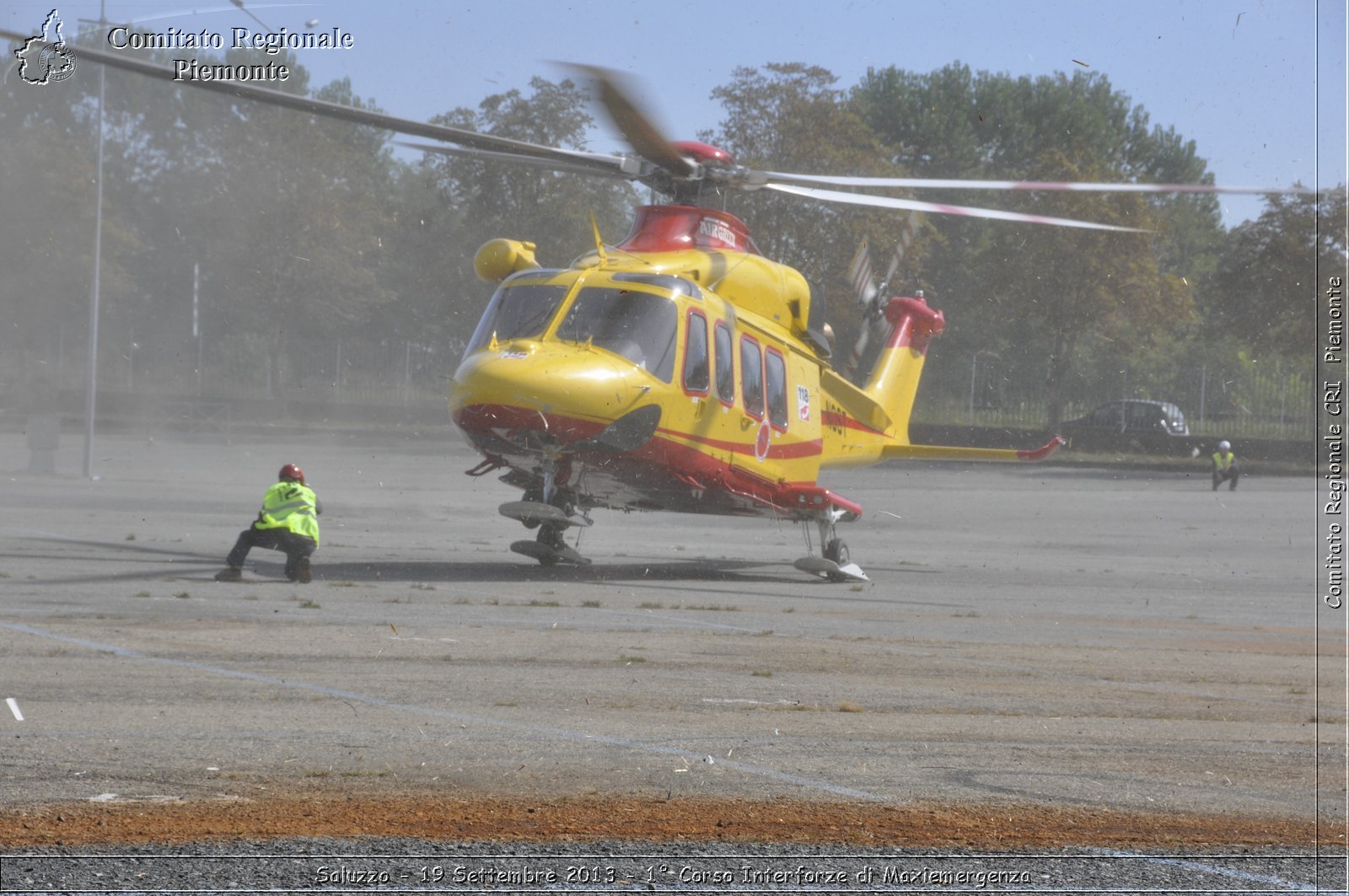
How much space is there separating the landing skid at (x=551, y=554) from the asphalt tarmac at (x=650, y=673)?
169 mm

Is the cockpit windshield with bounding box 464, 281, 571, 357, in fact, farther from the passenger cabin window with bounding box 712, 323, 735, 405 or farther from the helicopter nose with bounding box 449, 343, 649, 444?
the passenger cabin window with bounding box 712, 323, 735, 405

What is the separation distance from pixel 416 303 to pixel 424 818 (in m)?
16.0

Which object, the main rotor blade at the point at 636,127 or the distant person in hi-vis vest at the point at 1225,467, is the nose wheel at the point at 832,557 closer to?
the main rotor blade at the point at 636,127

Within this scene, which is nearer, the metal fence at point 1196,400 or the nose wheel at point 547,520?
the nose wheel at point 547,520

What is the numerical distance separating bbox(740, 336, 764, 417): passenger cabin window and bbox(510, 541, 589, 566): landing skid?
227 cm

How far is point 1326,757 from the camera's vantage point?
6.68 metres

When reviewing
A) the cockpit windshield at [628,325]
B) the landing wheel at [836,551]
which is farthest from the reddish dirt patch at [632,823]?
the landing wheel at [836,551]

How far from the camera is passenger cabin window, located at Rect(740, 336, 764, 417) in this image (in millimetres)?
13094

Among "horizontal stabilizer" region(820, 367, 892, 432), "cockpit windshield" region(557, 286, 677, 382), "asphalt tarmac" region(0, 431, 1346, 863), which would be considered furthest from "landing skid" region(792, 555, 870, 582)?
"cockpit windshield" region(557, 286, 677, 382)

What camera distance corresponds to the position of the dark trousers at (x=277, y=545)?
11.8m

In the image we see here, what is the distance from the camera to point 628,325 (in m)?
11.9

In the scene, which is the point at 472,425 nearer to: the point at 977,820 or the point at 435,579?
the point at 435,579

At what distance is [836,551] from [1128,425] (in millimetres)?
11591

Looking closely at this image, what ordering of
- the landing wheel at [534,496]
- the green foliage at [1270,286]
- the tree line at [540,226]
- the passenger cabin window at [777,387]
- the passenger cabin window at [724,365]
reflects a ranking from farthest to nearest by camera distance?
the green foliage at [1270,286]
the tree line at [540,226]
the passenger cabin window at [777,387]
the passenger cabin window at [724,365]
the landing wheel at [534,496]
